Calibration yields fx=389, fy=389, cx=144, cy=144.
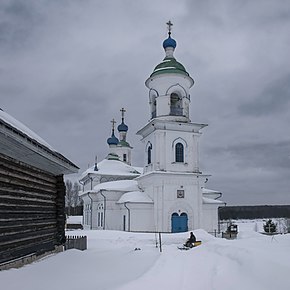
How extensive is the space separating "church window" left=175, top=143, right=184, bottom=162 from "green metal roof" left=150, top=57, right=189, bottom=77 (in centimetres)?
590

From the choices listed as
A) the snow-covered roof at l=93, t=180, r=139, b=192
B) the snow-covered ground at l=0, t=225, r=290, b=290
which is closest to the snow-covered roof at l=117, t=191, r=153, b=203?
the snow-covered roof at l=93, t=180, r=139, b=192

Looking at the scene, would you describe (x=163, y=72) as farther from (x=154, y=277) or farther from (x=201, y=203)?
(x=154, y=277)

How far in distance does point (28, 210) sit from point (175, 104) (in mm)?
22693

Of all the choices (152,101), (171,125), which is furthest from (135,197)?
(152,101)

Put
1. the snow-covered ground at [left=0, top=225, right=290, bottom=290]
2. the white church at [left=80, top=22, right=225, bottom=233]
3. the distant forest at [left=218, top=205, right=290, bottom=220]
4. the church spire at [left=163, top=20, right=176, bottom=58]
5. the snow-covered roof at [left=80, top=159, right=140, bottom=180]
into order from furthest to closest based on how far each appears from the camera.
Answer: the distant forest at [left=218, top=205, right=290, bottom=220]
the snow-covered roof at [left=80, top=159, right=140, bottom=180]
the church spire at [left=163, top=20, right=176, bottom=58]
the white church at [left=80, top=22, right=225, bottom=233]
the snow-covered ground at [left=0, top=225, right=290, bottom=290]

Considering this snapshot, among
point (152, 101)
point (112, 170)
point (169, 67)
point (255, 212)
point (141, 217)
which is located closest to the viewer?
point (141, 217)

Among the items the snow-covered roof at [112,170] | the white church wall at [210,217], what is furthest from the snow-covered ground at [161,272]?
the snow-covered roof at [112,170]

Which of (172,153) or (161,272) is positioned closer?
(161,272)

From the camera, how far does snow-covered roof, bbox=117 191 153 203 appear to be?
2945 cm

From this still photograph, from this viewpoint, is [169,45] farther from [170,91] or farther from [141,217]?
[141,217]

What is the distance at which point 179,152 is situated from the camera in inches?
1212

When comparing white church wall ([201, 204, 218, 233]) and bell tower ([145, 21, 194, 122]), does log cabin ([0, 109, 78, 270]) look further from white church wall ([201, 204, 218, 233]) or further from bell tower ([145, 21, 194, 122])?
white church wall ([201, 204, 218, 233])

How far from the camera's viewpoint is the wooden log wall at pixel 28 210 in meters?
8.70

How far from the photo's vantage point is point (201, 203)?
30.2m
